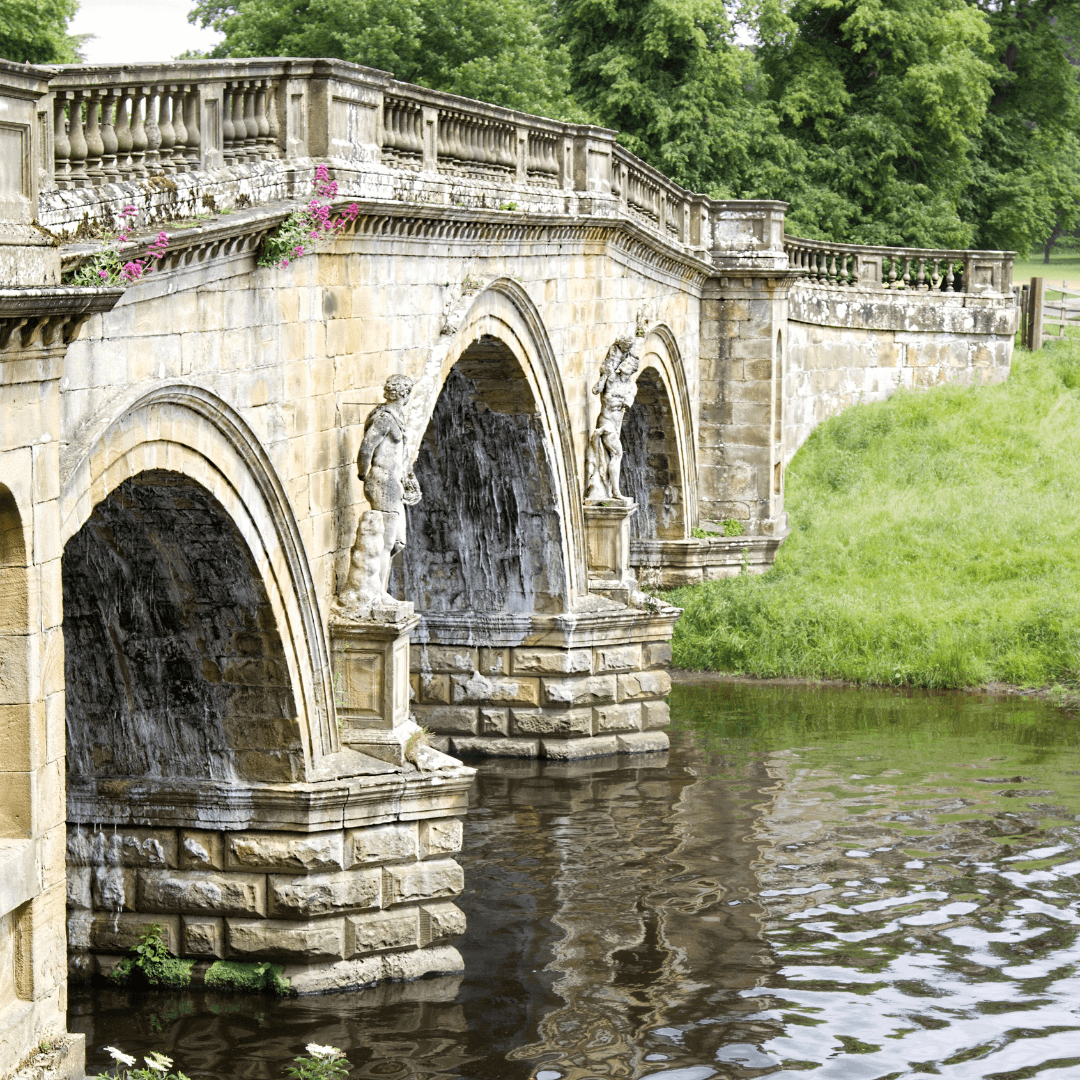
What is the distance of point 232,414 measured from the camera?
10.3 metres

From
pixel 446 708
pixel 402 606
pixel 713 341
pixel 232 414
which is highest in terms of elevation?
pixel 713 341

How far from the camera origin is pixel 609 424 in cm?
1834

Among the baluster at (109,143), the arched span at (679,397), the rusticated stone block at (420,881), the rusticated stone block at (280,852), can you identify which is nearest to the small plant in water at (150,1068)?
the rusticated stone block at (280,852)

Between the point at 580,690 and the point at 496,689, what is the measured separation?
0.87 meters

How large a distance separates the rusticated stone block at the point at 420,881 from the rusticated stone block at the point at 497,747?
6.01 metres

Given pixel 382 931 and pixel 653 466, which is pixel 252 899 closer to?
pixel 382 931

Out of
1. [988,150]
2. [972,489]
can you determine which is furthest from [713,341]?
[988,150]

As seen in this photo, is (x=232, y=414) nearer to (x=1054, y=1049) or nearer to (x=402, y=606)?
(x=402, y=606)

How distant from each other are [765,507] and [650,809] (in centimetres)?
868

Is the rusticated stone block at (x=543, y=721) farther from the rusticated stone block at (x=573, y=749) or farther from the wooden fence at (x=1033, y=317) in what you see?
the wooden fence at (x=1033, y=317)

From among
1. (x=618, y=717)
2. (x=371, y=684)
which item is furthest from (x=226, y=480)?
(x=618, y=717)

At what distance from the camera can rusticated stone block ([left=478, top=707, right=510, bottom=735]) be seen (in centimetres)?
1841

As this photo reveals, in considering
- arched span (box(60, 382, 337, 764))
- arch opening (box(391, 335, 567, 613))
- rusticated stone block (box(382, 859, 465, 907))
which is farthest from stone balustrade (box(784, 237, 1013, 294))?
arched span (box(60, 382, 337, 764))

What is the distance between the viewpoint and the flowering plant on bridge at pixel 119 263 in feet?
26.9
